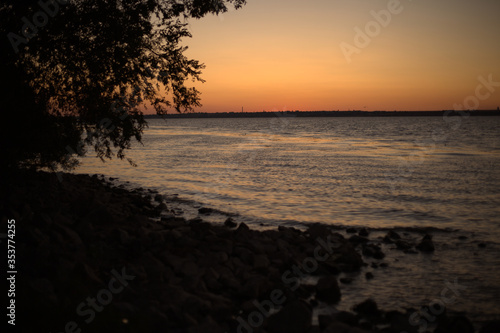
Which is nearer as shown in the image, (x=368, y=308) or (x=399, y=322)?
(x=399, y=322)

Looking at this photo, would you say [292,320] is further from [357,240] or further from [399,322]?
[357,240]

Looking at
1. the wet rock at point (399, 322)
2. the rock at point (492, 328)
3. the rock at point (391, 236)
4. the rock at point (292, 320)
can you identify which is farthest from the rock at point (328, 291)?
the rock at point (391, 236)

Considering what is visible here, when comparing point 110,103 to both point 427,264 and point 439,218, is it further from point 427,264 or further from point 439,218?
point 439,218

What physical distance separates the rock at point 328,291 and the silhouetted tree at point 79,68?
8.95 metres

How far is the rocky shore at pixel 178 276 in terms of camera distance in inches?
262

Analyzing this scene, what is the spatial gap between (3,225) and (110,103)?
22.3ft

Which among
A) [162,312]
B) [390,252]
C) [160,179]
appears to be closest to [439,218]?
[390,252]

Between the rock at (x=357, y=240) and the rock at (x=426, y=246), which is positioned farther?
the rock at (x=357, y=240)

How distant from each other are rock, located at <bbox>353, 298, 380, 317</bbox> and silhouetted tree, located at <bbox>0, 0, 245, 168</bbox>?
987 cm

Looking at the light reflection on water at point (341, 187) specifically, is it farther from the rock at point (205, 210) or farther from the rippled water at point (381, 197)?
the rock at point (205, 210)

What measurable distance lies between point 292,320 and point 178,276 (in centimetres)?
293

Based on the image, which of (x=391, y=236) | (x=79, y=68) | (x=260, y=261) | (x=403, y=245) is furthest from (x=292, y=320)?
(x=79, y=68)

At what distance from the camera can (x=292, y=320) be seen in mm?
7133

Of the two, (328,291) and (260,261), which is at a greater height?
(260,261)
